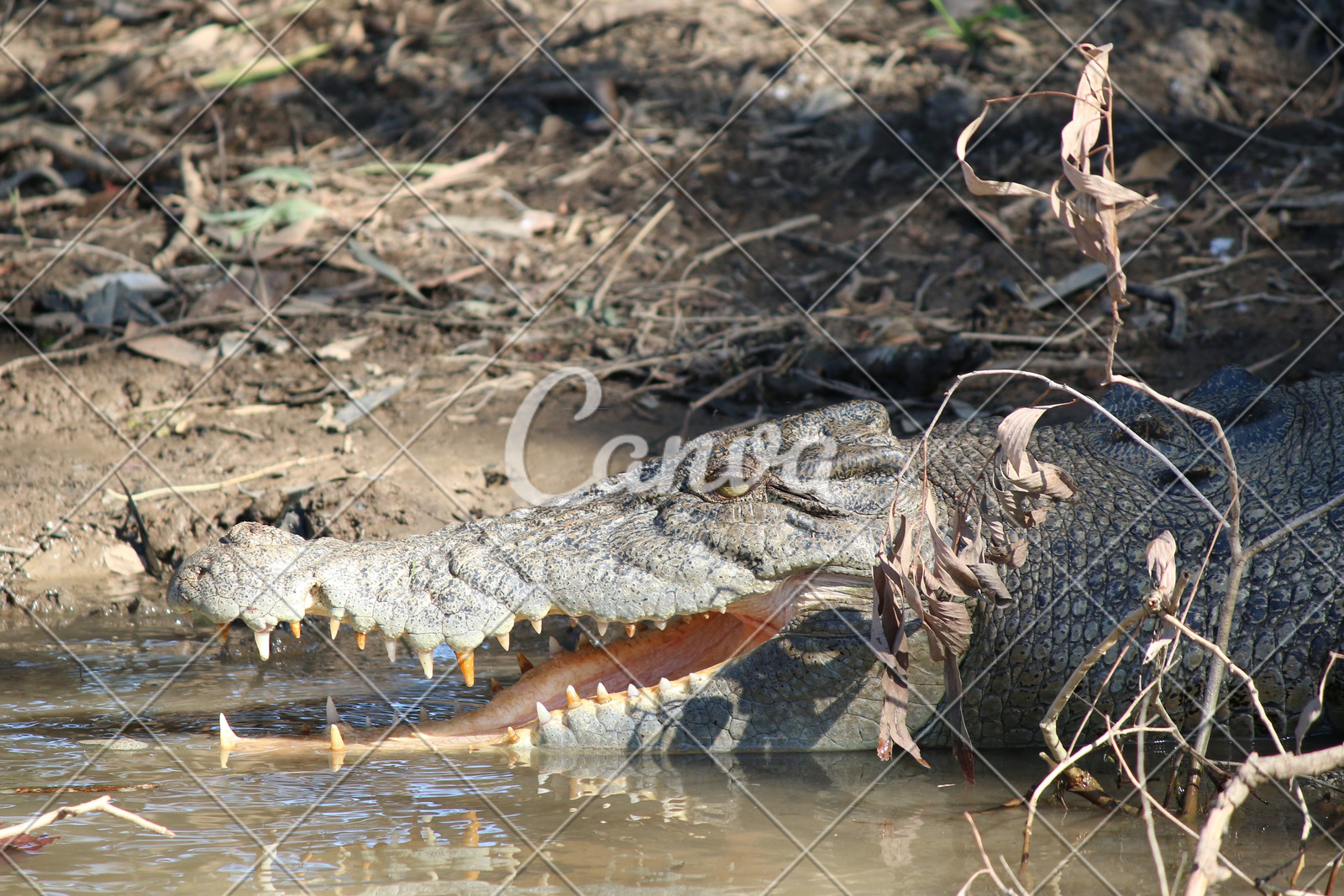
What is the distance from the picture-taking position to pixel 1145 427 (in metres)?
3.63

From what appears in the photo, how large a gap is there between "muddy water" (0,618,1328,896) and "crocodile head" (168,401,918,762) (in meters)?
0.18

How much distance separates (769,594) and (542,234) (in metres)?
3.87

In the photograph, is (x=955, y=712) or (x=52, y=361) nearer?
(x=955, y=712)

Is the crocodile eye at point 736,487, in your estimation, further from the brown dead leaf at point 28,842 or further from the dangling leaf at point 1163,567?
the brown dead leaf at point 28,842

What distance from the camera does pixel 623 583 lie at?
9.88 ft

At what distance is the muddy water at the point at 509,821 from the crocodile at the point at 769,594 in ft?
0.41

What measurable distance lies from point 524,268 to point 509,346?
813mm

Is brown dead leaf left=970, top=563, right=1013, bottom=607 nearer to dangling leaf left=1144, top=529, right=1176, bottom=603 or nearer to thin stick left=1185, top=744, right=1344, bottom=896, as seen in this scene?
dangling leaf left=1144, top=529, right=1176, bottom=603

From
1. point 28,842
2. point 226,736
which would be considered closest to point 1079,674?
point 226,736

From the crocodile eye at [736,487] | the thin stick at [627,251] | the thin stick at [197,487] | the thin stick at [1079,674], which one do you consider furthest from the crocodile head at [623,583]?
the thin stick at [627,251]

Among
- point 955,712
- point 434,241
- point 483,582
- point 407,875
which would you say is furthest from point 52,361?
point 955,712

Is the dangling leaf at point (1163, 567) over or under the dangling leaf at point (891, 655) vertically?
over

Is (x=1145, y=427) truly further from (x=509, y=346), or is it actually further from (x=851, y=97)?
(x=851, y=97)

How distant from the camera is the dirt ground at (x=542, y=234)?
489cm
